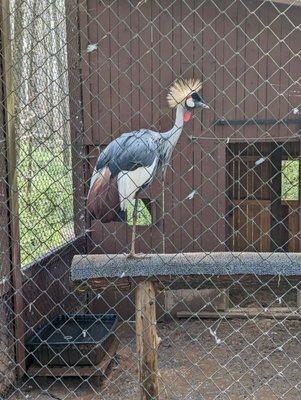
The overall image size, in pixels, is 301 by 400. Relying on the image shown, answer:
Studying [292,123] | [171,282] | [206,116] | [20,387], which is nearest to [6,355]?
[20,387]

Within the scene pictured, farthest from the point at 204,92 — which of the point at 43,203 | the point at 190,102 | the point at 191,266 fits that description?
the point at 191,266

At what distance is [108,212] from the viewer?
2568mm

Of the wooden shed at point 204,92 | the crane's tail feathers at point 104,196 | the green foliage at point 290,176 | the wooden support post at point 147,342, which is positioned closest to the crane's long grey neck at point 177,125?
the crane's tail feathers at point 104,196

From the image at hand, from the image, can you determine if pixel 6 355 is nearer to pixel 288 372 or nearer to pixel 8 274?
pixel 8 274

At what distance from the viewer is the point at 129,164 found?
8.25 ft

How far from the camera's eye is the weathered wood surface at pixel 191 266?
6.39ft

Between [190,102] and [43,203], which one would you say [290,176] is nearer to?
[43,203]

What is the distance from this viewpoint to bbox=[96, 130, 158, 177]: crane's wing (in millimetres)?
2496

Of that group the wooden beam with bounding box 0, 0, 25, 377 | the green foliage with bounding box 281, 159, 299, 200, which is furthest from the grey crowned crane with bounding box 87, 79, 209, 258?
the green foliage with bounding box 281, 159, 299, 200

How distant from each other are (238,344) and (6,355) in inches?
81.5

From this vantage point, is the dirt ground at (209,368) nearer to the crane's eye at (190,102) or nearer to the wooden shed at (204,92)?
the wooden shed at (204,92)

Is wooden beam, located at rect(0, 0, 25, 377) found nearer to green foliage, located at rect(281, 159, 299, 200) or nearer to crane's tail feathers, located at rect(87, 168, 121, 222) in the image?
crane's tail feathers, located at rect(87, 168, 121, 222)

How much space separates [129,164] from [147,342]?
893 mm

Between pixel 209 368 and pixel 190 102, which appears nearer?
pixel 190 102
